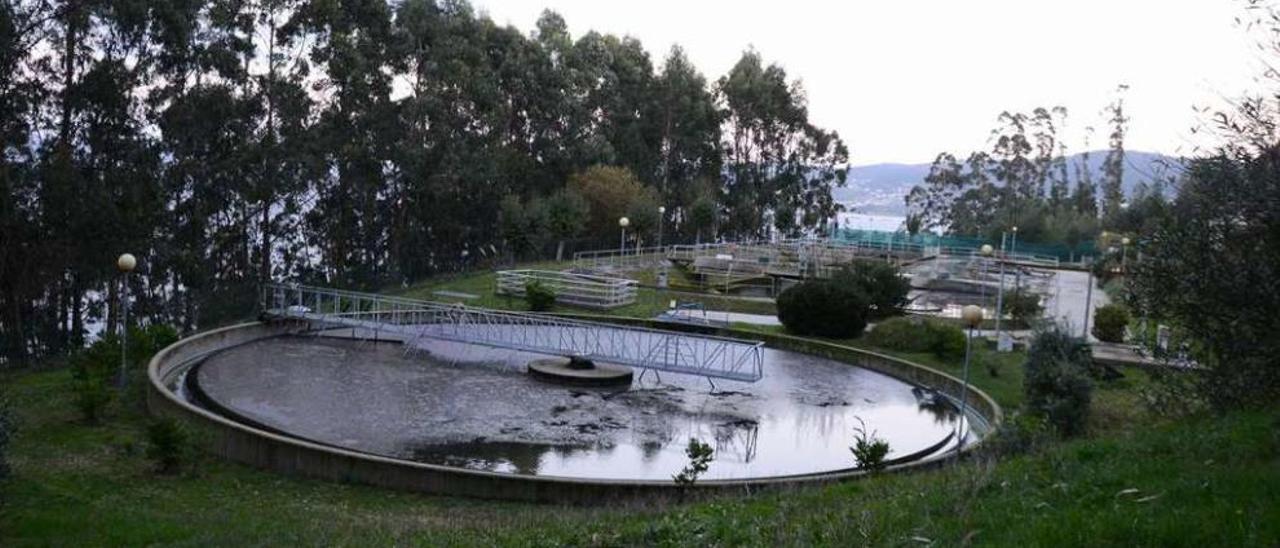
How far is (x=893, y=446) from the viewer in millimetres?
14875

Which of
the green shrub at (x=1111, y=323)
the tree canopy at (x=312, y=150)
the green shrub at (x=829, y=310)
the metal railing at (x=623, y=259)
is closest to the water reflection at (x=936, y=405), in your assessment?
the green shrub at (x=829, y=310)

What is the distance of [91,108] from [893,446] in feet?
77.7

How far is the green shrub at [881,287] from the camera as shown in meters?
26.9

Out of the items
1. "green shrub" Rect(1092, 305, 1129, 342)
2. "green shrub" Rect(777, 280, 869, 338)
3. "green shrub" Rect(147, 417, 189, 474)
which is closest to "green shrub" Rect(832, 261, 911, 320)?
"green shrub" Rect(777, 280, 869, 338)

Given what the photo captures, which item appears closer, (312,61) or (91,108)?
(91,108)

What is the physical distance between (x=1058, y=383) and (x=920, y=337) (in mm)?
9118

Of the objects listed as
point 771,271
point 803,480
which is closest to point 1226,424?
point 803,480

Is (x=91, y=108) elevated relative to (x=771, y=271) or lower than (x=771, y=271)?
elevated

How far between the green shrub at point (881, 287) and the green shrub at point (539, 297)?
7711mm

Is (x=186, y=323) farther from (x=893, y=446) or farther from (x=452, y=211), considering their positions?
(x=893, y=446)

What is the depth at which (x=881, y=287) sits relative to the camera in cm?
2688

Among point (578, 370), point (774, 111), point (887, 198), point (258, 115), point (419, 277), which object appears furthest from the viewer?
point (887, 198)

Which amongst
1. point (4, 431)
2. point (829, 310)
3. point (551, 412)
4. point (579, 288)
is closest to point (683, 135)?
point (579, 288)

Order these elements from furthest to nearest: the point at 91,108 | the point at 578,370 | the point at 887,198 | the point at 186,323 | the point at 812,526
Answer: the point at 887,198 < the point at 186,323 < the point at 91,108 < the point at 578,370 < the point at 812,526
